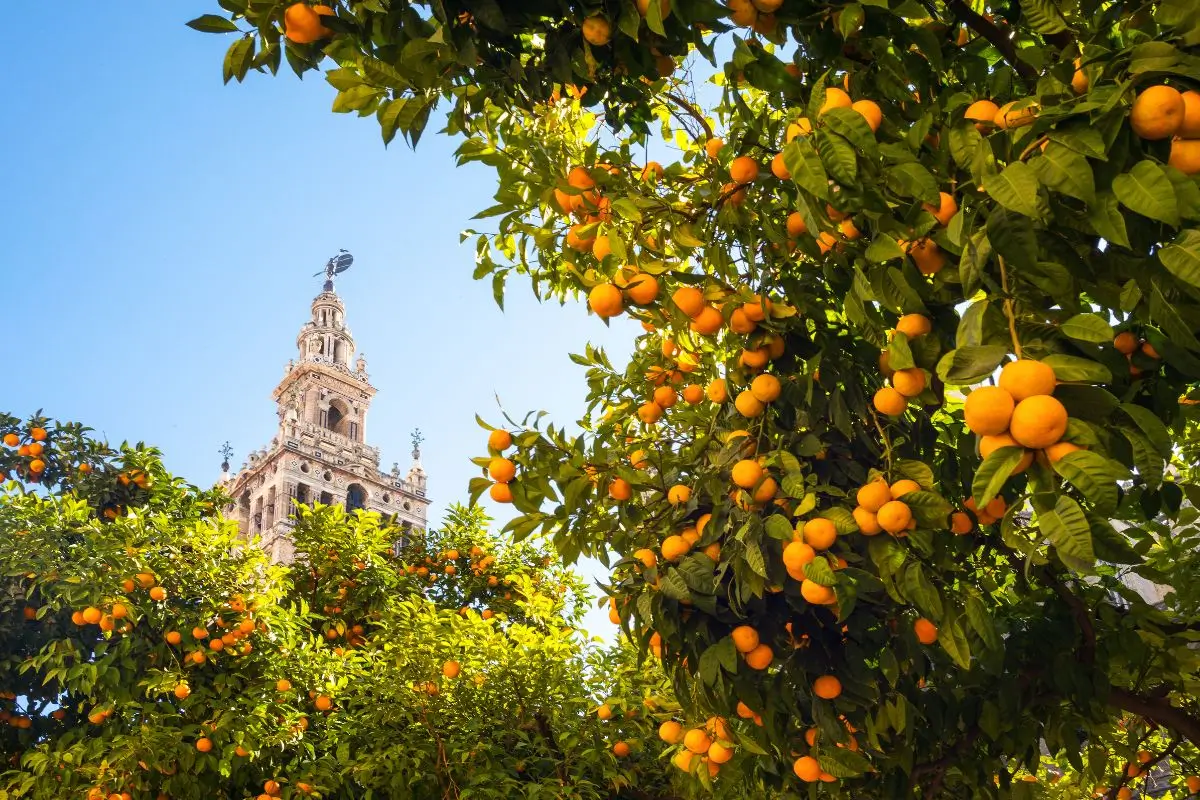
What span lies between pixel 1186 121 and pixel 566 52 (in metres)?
1.56

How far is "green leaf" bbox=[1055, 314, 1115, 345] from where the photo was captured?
60.4 inches

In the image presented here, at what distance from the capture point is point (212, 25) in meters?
2.42

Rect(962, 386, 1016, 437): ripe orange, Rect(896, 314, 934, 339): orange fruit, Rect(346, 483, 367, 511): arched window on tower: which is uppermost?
Rect(346, 483, 367, 511): arched window on tower

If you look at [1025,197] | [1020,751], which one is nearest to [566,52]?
[1025,197]

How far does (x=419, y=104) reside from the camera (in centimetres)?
251

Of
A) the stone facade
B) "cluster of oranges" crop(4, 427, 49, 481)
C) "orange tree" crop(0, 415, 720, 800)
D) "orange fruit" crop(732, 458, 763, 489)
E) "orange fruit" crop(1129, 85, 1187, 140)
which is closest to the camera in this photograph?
"orange fruit" crop(1129, 85, 1187, 140)

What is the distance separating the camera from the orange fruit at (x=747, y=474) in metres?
2.65

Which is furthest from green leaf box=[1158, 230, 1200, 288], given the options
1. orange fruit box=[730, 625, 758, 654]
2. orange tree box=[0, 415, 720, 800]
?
orange tree box=[0, 415, 720, 800]

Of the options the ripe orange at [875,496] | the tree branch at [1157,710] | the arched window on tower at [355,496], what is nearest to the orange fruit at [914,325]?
the ripe orange at [875,496]

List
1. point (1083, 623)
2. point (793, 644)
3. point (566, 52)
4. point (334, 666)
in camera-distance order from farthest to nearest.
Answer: point (334, 666)
point (1083, 623)
point (793, 644)
point (566, 52)

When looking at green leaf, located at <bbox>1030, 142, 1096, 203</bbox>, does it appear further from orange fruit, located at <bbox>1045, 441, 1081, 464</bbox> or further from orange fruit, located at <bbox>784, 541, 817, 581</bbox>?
orange fruit, located at <bbox>784, 541, 817, 581</bbox>

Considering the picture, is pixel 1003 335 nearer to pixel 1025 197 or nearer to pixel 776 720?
pixel 1025 197

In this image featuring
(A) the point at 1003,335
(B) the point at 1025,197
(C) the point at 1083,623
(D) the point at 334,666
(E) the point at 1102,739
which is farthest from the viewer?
(D) the point at 334,666

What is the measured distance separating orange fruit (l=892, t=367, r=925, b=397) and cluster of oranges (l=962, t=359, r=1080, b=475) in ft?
2.46
